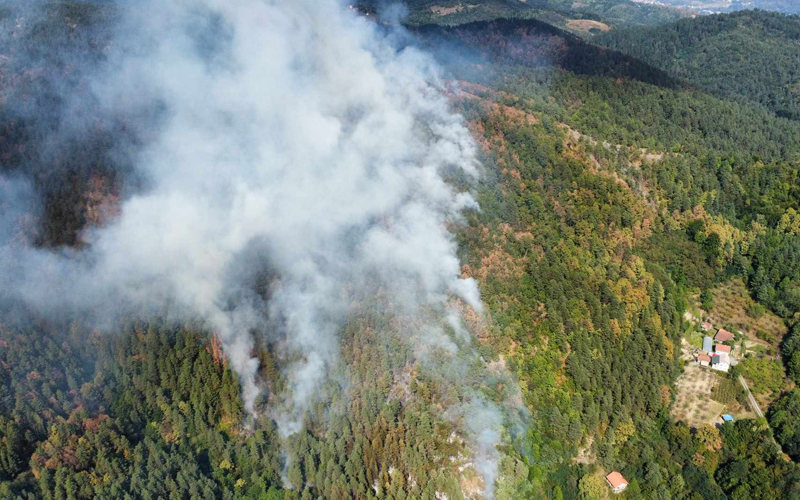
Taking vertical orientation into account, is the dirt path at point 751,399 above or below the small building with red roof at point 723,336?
below

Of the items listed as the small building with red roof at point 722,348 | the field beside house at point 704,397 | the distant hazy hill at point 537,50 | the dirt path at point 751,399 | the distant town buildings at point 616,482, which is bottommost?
the distant town buildings at point 616,482

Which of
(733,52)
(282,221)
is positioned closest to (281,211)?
(282,221)

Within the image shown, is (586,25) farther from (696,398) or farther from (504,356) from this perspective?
(504,356)

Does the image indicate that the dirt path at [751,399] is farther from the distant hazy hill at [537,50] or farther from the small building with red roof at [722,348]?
the distant hazy hill at [537,50]

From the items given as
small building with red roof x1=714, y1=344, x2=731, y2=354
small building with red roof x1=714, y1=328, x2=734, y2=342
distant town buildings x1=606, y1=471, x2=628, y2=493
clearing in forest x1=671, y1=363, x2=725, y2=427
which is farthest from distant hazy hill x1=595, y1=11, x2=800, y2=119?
distant town buildings x1=606, y1=471, x2=628, y2=493

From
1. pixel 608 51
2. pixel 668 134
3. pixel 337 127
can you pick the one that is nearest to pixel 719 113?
pixel 668 134

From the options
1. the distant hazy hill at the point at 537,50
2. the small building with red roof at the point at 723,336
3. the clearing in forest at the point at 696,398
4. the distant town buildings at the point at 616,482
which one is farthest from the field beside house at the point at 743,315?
the distant hazy hill at the point at 537,50

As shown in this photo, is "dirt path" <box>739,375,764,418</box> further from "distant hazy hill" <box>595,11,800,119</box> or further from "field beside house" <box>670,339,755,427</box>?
"distant hazy hill" <box>595,11,800,119</box>
